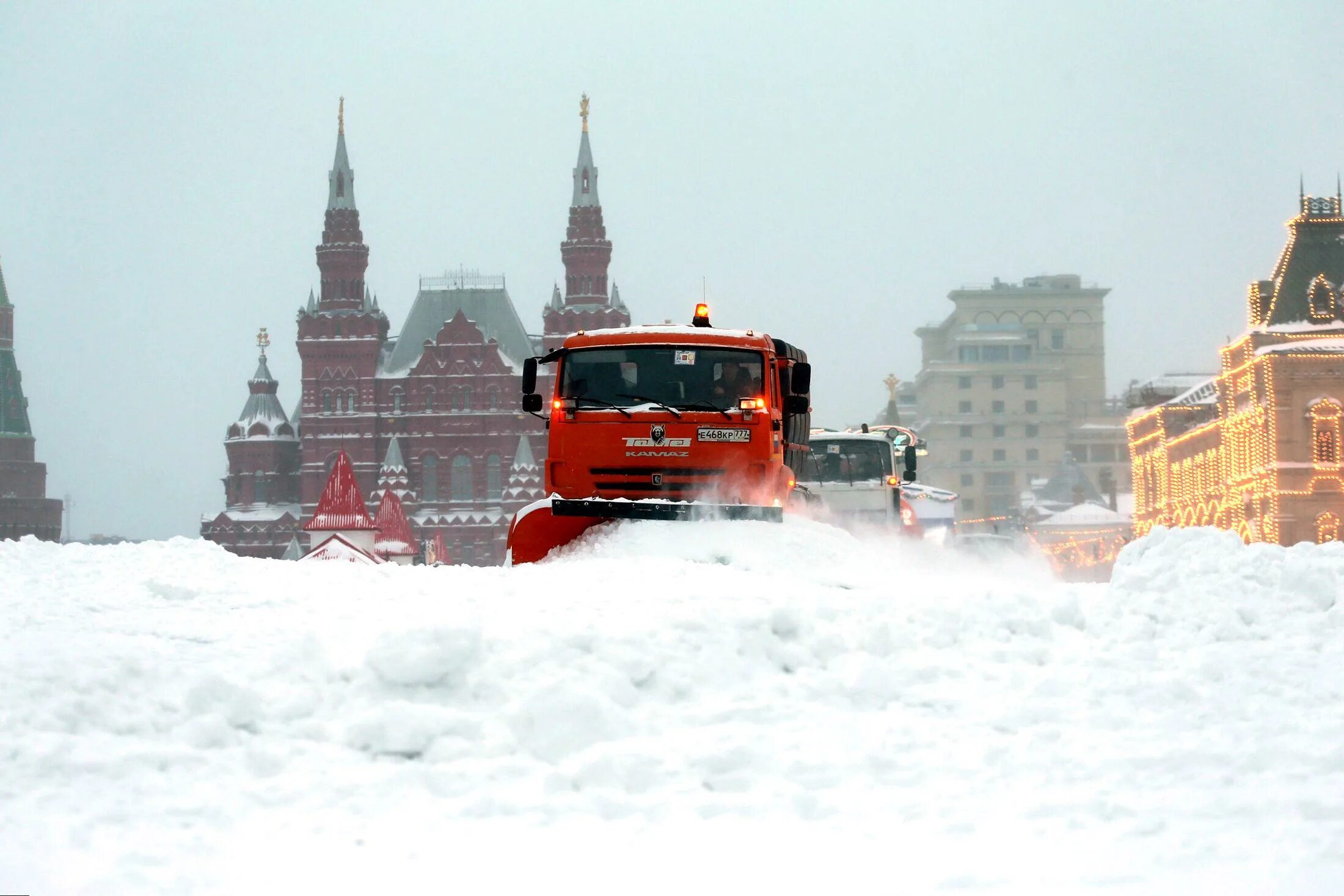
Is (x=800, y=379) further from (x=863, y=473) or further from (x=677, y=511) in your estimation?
(x=863, y=473)

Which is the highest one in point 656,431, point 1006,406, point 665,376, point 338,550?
point 1006,406

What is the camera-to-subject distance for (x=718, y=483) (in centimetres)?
1644

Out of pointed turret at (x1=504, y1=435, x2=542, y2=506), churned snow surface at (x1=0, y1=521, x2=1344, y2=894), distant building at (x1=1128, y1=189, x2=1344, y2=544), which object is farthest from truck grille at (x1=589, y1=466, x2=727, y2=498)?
pointed turret at (x1=504, y1=435, x2=542, y2=506)

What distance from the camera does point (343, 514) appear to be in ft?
296

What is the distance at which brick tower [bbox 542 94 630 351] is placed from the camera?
4414 inches

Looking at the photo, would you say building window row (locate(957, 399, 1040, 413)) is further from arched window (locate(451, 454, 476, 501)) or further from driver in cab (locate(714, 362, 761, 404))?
driver in cab (locate(714, 362, 761, 404))

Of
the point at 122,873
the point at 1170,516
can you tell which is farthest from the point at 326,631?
the point at 1170,516

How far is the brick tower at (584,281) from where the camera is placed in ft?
368

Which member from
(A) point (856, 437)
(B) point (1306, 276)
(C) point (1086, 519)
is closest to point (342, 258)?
(C) point (1086, 519)

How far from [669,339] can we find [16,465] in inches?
7100

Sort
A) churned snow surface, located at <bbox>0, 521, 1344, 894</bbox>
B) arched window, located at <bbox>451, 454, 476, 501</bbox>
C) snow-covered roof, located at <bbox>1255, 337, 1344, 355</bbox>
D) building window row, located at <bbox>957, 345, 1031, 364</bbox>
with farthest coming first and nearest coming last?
building window row, located at <bbox>957, 345, 1031, 364</bbox> → arched window, located at <bbox>451, 454, 476, 501</bbox> → snow-covered roof, located at <bbox>1255, 337, 1344, 355</bbox> → churned snow surface, located at <bbox>0, 521, 1344, 894</bbox>

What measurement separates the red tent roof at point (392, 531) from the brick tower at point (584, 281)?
62.1 ft

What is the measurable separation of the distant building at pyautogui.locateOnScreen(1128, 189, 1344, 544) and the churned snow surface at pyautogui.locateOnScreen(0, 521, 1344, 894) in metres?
59.1

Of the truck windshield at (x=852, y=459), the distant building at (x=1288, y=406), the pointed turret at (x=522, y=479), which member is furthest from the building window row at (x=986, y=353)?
the truck windshield at (x=852, y=459)
